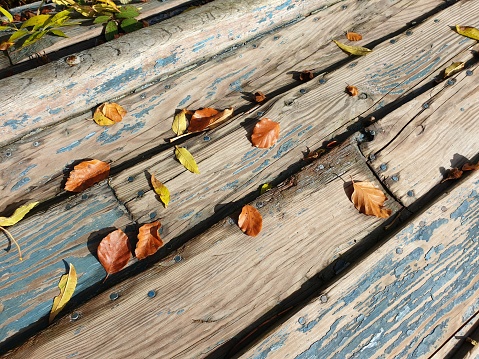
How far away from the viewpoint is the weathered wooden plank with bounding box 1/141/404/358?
159 centimetres

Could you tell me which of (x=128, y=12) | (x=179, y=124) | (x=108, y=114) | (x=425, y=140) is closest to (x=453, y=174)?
(x=425, y=140)

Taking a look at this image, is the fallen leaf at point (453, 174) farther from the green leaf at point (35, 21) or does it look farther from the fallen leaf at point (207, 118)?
the green leaf at point (35, 21)

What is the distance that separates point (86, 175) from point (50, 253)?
386 mm

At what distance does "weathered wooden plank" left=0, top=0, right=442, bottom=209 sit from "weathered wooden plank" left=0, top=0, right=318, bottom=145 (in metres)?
0.06

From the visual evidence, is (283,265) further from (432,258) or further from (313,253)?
(432,258)

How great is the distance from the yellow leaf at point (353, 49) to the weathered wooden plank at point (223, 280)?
2.44 ft

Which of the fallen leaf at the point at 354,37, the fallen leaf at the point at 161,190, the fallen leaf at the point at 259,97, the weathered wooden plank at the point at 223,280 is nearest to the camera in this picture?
the weathered wooden plank at the point at 223,280

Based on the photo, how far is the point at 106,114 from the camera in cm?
214

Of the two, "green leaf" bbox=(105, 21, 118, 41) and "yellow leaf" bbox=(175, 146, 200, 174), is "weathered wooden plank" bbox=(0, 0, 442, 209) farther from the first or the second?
"green leaf" bbox=(105, 21, 118, 41)

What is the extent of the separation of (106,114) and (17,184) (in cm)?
50

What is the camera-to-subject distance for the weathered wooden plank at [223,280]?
62.8 inches

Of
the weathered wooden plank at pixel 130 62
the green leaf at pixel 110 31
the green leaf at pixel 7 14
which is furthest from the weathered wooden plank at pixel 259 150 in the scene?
the green leaf at pixel 7 14

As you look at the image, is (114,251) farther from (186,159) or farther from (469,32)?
(469,32)

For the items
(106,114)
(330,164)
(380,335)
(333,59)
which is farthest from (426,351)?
(106,114)
